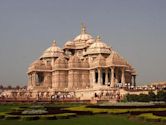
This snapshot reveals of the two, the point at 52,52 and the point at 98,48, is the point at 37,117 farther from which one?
the point at 52,52

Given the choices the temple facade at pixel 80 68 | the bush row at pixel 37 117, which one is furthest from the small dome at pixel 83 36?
the bush row at pixel 37 117

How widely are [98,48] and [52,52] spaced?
43.4ft

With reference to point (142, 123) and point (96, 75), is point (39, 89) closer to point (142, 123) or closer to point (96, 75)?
point (96, 75)

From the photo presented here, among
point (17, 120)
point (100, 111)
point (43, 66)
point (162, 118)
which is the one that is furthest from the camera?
point (43, 66)

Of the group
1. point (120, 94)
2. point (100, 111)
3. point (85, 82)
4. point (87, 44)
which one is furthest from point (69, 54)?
point (100, 111)

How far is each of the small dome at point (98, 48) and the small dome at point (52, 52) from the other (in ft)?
30.1

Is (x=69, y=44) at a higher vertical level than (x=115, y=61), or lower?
higher

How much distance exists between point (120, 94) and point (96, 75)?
18.3 metres

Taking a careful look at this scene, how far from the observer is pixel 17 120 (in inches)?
957


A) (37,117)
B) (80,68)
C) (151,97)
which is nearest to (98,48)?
(80,68)

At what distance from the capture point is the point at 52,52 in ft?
282

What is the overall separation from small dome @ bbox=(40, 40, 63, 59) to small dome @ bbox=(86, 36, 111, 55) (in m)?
9.16

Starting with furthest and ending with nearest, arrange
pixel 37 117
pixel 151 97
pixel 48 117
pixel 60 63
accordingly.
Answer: pixel 60 63 → pixel 151 97 → pixel 37 117 → pixel 48 117

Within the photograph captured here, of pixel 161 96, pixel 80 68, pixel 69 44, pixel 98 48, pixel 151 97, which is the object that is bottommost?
pixel 151 97
